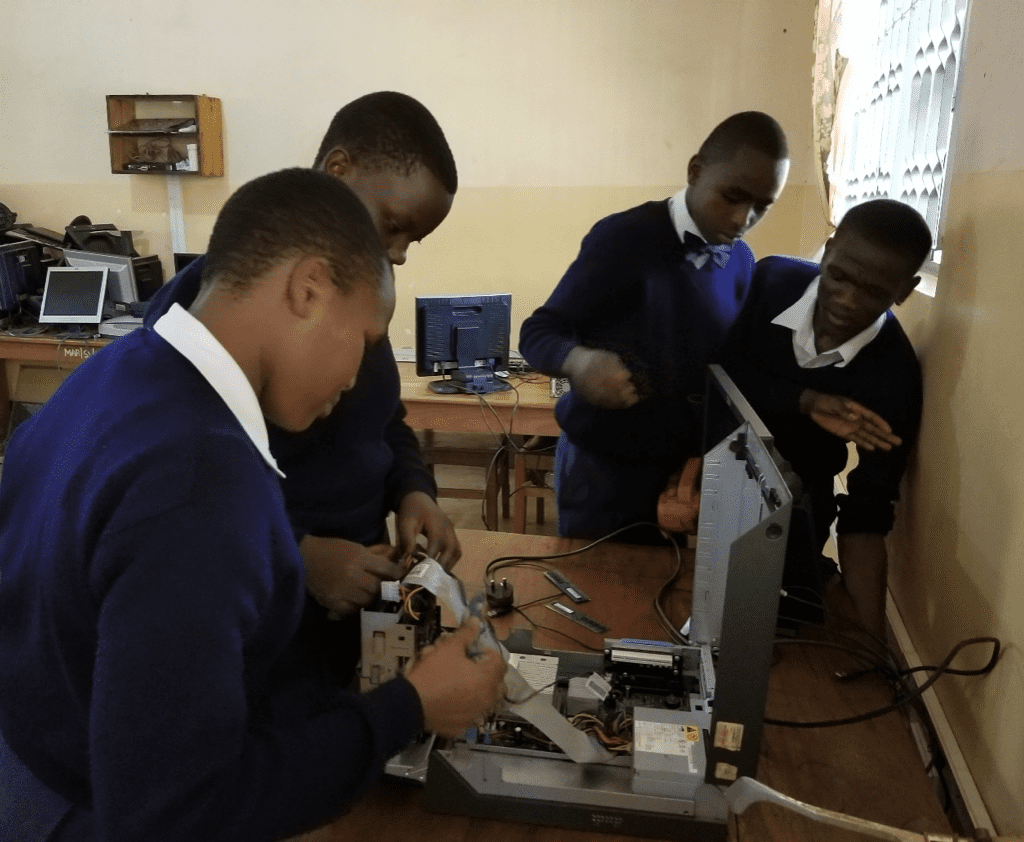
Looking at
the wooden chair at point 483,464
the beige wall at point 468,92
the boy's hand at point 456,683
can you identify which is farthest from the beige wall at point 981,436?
the beige wall at point 468,92

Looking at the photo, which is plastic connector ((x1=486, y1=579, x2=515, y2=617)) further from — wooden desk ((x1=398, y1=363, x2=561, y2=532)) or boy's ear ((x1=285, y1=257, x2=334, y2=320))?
wooden desk ((x1=398, y1=363, x2=561, y2=532))

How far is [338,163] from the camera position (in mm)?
1154

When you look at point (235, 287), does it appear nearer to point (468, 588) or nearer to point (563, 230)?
point (468, 588)

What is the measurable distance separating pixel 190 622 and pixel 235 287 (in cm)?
29

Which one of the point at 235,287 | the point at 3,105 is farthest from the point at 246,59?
the point at 235,287

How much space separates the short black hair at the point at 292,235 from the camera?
0.68m

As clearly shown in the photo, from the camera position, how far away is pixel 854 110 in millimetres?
2770

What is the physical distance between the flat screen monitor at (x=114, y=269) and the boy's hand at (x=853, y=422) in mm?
3894

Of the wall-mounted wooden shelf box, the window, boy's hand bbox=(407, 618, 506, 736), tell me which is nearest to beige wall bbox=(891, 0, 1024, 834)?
the window

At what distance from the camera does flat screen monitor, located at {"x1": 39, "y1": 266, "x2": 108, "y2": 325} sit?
13.5 ft

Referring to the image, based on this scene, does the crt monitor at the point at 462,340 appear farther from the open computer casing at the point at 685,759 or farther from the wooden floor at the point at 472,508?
the open computer casing at the point at 685,759

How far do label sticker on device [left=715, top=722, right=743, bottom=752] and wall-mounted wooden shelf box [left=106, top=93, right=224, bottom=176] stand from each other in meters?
4.33

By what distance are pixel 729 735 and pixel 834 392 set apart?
81 centimetres

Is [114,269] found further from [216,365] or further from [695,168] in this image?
[216,365]
